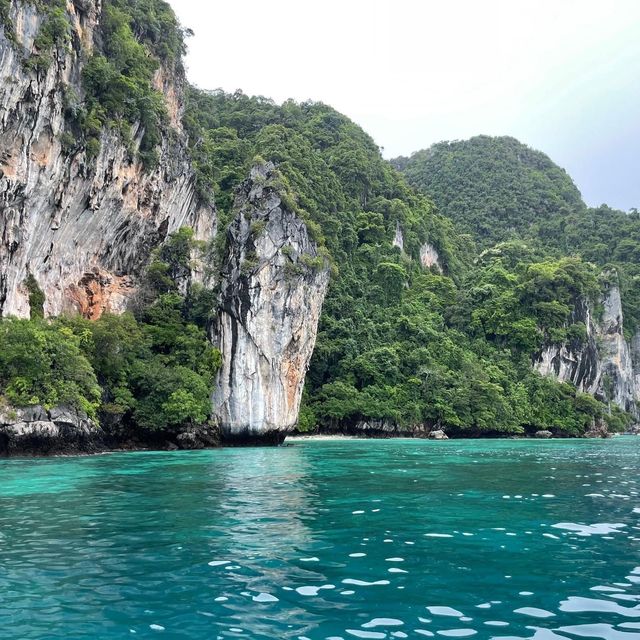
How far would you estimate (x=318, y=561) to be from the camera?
22.0ft

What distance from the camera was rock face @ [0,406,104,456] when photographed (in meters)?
22.0

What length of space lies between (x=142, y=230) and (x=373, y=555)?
1288 inches

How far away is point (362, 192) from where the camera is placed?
71.4 meters

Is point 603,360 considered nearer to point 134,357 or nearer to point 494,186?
point 494,186

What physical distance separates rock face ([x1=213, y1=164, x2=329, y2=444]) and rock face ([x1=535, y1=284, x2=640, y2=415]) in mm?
33854

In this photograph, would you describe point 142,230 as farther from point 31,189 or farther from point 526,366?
point 526,366

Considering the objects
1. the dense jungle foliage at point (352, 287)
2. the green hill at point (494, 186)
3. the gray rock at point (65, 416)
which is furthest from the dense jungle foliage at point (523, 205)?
the gray rock at point (65, 416)

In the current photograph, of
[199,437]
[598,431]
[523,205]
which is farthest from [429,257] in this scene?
[199,437]

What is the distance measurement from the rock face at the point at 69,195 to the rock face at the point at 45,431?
5413mm

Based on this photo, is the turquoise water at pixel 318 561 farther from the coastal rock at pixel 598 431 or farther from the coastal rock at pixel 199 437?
the coastal rock at pixel 598 431

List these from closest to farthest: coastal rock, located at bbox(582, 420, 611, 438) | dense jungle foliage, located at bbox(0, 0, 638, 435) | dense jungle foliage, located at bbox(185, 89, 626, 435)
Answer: dense jungle foliage, located at bbox(0, 0, 638, 435)
dense jungle foliage, located at bbox(185, 89, 626, 435)
coastal rock, located at bbox(582, 420, 611, 438)

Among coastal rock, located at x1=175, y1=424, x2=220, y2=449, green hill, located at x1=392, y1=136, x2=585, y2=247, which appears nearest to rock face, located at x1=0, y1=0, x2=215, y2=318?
coastal rock, located at x1=175, y1=424, x2=220, y2=449

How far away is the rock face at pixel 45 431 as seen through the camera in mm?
22042

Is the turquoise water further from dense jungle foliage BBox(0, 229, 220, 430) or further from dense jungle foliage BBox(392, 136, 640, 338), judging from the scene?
dense jungle foliage BBox(392, 136, 640, 338)
